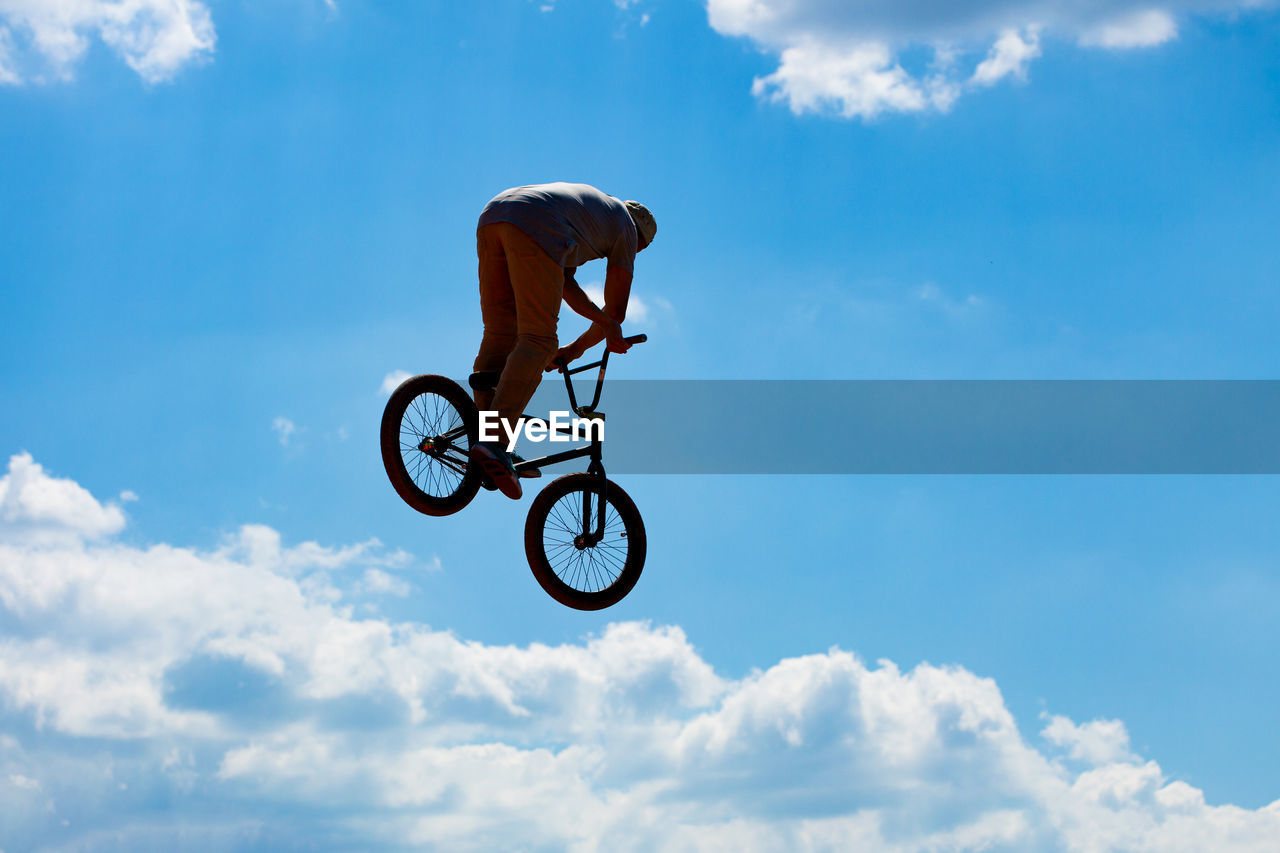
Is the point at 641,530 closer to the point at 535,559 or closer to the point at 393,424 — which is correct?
the point at 535,559

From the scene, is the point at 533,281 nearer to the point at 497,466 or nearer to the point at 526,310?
the point at 526,310

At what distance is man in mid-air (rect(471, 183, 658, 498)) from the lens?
10.6 meters

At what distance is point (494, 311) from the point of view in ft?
36.5

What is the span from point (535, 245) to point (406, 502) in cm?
240

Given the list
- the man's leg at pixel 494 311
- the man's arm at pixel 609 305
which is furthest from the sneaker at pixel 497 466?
the man's arm at pixel 609 305

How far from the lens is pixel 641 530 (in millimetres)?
11461

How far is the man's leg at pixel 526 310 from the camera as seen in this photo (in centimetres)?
1053

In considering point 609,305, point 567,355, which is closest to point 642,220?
point 609,305

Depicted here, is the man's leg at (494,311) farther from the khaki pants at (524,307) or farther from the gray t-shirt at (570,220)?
the gray t-shirt at (570,220)

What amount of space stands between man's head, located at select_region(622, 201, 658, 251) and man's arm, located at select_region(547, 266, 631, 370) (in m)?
0.56

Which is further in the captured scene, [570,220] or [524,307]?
[570,220]

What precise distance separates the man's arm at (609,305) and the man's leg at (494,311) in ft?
1.49

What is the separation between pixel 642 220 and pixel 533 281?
1454 mm

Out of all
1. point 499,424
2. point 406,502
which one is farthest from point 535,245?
point 406,502
